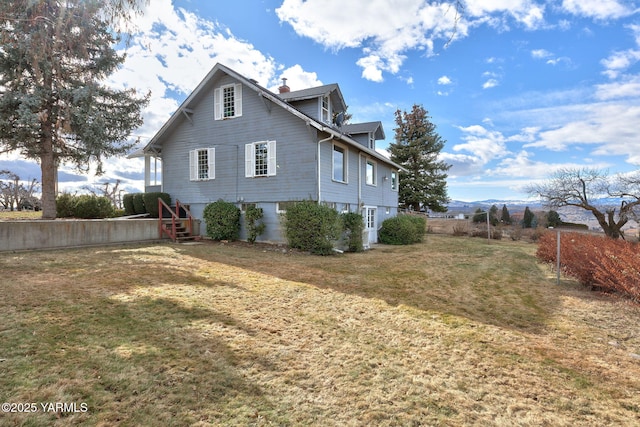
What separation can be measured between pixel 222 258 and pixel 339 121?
1049cm

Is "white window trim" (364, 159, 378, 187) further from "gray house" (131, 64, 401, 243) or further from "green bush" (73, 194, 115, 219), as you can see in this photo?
"green bush" (73, 194, 115, 219)

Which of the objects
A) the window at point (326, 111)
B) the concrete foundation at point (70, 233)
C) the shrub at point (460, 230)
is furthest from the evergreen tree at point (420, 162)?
the concrete foundation at point (70, 233)

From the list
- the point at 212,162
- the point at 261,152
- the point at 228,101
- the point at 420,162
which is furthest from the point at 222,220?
the point at 420,162

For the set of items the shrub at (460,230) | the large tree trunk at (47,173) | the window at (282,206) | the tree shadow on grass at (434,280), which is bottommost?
the tree shadow on grass at (434,280)

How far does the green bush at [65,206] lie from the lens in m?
16.0

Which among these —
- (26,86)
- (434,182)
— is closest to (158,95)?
(26,86)

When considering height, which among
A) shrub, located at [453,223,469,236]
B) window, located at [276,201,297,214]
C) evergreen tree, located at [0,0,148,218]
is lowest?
shrub, located at [453,223,469,236]

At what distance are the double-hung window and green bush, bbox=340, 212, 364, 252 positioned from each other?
12.8 feet

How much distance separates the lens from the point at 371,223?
1678 centimetres

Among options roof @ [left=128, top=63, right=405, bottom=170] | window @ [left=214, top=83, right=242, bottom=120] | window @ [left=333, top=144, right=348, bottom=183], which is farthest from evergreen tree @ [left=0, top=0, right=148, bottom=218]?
window @ [left=333, top=144, right=348, bottom=183]

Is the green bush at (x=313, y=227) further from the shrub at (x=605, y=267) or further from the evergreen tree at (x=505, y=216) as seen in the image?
the evergreen tree at (x=505, y=216)

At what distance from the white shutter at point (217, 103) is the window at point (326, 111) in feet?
15.7

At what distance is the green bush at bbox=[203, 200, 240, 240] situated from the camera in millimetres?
13195

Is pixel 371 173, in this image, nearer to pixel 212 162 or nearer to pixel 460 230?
pixel 212 162
